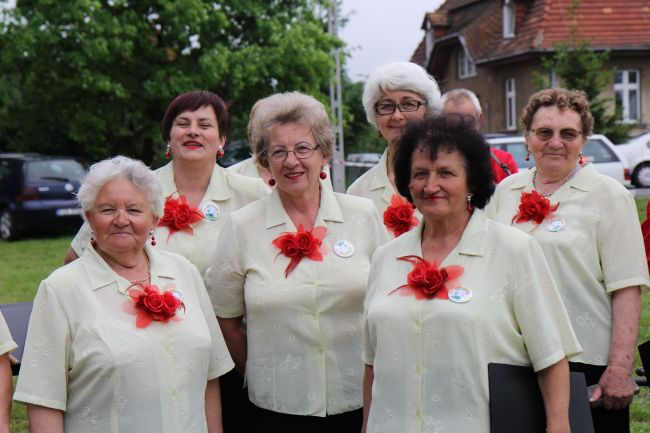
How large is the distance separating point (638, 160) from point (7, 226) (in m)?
16.1

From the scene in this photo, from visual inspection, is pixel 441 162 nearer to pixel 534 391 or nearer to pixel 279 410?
pixel 534 391

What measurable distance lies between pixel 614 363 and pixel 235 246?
1804 millimetres

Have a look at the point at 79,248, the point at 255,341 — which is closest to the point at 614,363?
the point at 255,341

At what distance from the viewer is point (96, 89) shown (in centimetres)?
2512

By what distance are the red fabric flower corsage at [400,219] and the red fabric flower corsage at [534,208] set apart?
562 mm

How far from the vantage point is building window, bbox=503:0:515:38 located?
36.2m

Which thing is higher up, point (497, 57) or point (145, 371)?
point (497, 57)

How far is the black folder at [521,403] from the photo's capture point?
347 cm

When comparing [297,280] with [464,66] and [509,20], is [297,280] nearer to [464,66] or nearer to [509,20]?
[509,20]

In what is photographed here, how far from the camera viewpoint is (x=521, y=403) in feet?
11.6

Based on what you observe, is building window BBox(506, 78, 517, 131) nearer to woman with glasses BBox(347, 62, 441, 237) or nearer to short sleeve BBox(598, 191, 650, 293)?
woman with glasses BBox(347, 62, 441, 237)

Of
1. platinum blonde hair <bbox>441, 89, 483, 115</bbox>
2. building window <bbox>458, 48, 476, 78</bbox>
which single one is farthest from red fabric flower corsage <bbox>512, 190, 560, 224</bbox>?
building window <bbox>458, 48, 476, 78</bbox>

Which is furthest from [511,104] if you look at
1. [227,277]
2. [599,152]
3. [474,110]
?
[227,277]

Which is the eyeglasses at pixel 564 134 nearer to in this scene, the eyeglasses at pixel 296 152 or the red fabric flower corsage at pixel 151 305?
the eyeglasses at pixel 296 152
